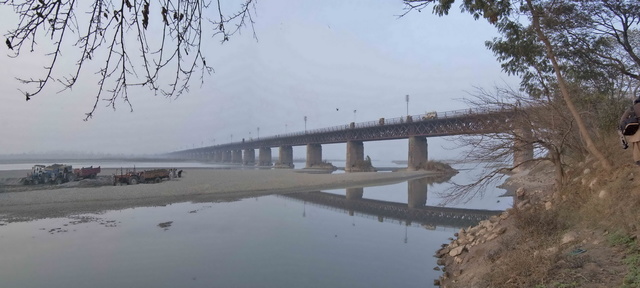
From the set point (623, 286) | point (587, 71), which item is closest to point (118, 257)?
point (623, 286)

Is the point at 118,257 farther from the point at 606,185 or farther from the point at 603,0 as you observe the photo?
the point at 603,0

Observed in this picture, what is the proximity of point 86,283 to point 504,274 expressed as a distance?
11.5 metres

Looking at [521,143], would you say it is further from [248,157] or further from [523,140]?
[248,157]

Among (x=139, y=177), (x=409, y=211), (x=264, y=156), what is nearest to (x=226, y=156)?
(x=264, y=156)

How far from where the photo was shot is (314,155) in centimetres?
11212

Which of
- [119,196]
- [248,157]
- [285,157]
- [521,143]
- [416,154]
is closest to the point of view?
[521,143]

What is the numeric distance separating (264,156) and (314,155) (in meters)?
40.7

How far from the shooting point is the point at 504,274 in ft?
26.9

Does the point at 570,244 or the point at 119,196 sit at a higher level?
the point at 570,244

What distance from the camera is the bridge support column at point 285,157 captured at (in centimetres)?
12350

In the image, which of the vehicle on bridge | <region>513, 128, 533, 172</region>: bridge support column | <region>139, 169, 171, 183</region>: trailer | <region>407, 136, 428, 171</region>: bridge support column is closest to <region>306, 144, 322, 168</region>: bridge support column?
<region>407, 136, 428, 171</region>: bridge support column

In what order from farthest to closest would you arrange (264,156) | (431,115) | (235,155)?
(235,155) < (264,156) < (431,115)

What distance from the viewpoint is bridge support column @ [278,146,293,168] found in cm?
12350

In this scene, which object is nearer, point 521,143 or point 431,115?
point 521,143
